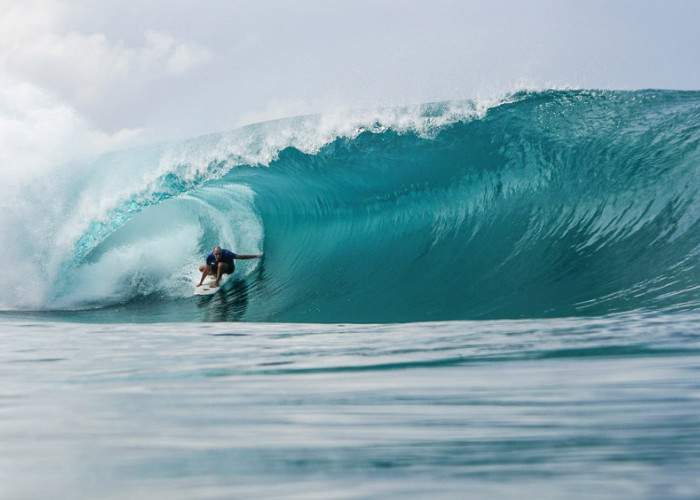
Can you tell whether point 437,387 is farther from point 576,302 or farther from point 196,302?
point 196,302

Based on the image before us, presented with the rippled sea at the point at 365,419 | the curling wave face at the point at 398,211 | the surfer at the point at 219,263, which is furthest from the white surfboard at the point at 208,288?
the rippled sea at the point at 365,419

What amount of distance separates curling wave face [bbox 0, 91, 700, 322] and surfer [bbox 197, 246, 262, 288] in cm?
24

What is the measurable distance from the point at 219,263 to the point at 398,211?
7.89 ft

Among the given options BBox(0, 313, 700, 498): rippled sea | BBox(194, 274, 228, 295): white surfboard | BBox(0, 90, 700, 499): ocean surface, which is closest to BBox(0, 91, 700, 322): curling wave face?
BBox(0, 90, 700, 499): ocean surface

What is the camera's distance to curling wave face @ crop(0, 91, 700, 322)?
6.57m

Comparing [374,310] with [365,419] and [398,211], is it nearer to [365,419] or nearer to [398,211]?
[398,211]

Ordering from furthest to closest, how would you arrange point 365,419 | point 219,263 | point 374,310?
point 219,263 → point 374,310 → point 365,419

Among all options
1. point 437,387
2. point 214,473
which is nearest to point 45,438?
point 214,473

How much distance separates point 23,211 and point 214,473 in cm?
753

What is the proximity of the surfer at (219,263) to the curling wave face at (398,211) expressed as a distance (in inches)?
9.5

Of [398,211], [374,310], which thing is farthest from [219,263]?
[374,310]

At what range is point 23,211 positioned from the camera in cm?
823

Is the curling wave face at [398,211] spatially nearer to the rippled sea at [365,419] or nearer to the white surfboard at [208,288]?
the white surfboard at [208,288]

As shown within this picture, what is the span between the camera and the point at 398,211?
8.53 meters
